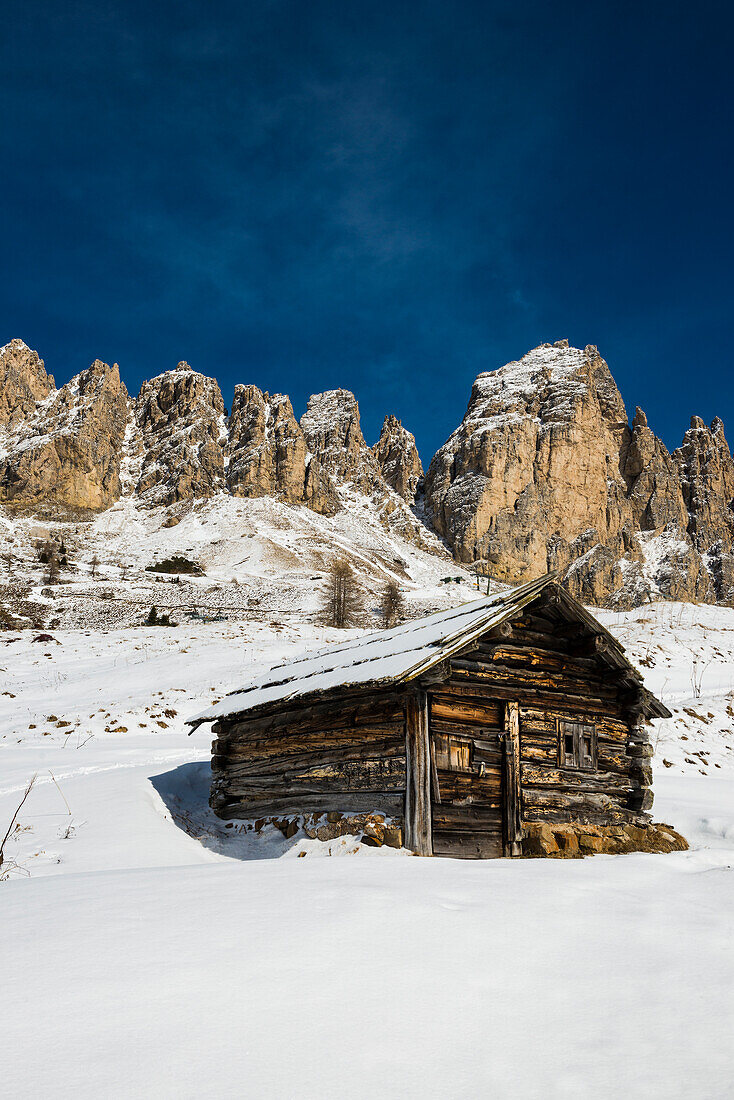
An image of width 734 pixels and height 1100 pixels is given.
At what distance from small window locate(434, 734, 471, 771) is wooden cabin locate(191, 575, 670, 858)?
2 centimetres

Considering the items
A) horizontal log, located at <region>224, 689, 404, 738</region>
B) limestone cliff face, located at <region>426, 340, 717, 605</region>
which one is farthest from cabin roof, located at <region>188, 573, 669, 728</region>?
limestone cliff face, located at <region>426, 340, 717, 605</region>

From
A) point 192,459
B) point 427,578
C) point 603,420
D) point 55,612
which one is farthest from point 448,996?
point 603,420

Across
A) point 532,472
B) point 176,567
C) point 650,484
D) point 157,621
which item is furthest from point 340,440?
point 157,621

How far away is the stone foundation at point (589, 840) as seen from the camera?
30.9 ft

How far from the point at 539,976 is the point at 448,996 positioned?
0.67 meters

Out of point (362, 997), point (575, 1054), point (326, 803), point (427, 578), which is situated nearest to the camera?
point (575, 1054)

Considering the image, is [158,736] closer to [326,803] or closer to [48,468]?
[326,803]

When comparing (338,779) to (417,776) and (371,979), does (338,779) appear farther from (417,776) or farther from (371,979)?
(371,979)

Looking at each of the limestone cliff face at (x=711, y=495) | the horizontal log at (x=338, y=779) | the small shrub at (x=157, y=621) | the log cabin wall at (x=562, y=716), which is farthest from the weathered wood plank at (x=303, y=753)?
the limestone cliff face at (x=711, y=495)

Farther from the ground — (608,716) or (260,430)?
(260,430)

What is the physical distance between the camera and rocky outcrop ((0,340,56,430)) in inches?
5517

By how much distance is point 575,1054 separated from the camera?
119 inches

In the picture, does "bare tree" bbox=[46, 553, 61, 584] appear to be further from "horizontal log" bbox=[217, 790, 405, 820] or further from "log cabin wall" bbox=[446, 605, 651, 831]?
"log cabin wall" bbox=[446, 605, 651, 831]

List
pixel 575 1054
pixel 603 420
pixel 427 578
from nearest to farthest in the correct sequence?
pixel 575 1054 → pixel 427 578 → pixel 603 420
